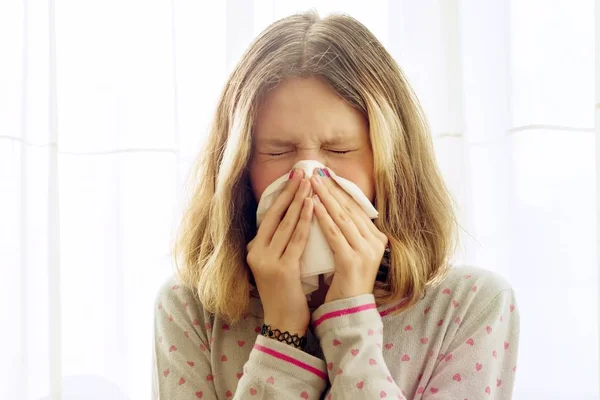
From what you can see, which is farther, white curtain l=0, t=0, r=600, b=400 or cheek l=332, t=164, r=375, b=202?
white curtain l=0, t=0, r=600, b=400

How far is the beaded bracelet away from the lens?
44.6 inches

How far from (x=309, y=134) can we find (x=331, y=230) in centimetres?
14

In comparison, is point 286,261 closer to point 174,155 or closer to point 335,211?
point 335,211

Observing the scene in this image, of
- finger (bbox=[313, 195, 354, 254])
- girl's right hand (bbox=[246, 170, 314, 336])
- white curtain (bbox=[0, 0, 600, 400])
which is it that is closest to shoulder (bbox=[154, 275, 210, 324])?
girl's right hand (bbox=[246, 170, 314, 336])

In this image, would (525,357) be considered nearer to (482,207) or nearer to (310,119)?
(482,207)

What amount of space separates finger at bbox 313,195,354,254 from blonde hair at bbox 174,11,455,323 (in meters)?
0.10

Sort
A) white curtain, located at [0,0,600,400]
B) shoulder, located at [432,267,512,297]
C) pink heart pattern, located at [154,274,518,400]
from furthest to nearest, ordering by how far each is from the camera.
A: white curtain, located at [0,0,600,400], shoulder, located at [432,267,512,297], pink heart pattern, located at [154,274,518,400]

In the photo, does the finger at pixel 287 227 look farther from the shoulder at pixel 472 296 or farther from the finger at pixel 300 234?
the shoulder at pixel 472 296

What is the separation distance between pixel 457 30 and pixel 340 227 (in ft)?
2.65

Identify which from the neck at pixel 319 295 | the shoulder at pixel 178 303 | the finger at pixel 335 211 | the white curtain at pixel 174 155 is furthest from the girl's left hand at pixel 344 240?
the white curtain at pixel 174 155

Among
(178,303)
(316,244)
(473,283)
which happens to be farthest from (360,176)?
(178,303)

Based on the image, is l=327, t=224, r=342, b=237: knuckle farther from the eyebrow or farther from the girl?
the eyebrow

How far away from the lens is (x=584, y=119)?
1723mm

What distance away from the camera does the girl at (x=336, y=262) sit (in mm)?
1125
